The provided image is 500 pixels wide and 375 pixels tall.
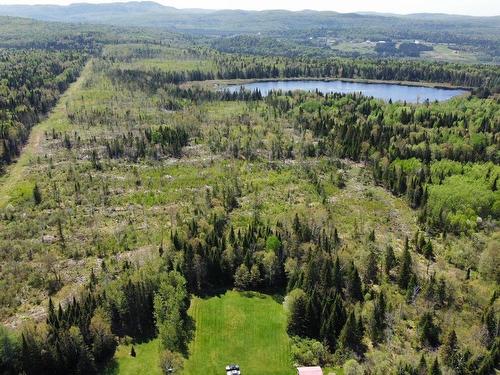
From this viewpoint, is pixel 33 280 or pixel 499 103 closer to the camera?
pixel 33 280

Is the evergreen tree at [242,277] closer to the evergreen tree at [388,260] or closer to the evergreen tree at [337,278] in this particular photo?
the evergreen tree at [337,278]

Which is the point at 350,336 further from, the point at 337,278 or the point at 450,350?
the point at 450,350

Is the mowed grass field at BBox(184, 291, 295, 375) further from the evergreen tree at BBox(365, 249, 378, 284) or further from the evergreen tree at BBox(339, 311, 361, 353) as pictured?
the evergreen tree at BBox(365, 249, 378, 284)

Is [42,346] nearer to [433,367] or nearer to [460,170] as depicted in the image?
[433,367]

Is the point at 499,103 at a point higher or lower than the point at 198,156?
higher

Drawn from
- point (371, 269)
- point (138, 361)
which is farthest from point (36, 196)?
point (371, 269)

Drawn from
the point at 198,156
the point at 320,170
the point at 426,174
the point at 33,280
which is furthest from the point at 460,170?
the point at 33,280

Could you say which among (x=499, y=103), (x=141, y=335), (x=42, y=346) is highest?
(x=499, y=103)

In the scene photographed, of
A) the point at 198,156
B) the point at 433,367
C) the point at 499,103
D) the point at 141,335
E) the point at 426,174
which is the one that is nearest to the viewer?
the point at 433,367
